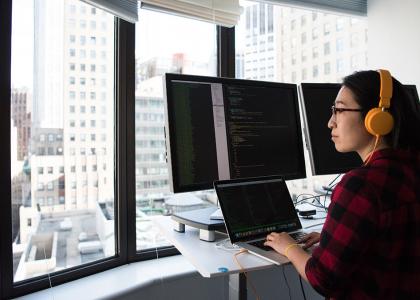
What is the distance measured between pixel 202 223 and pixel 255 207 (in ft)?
0.63

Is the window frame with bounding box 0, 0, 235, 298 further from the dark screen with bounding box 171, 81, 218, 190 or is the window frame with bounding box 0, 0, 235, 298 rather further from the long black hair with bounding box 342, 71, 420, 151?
the long black hair with bounding box 342, 71, 420, 151

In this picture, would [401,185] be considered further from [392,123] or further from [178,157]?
[178,157]

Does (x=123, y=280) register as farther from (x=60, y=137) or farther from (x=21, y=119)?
(x=21, y=119)

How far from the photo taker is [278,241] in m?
1.08

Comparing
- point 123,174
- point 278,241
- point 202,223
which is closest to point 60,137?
point 123,174

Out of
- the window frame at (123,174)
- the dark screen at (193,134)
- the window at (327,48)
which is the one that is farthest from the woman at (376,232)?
the window at (327,48)

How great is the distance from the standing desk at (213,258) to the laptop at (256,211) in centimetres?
4

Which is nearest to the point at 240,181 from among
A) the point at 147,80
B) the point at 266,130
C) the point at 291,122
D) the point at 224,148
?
the point at 224,148

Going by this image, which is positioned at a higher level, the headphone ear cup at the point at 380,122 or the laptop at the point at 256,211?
the headphone ear cup at the point at 380,122

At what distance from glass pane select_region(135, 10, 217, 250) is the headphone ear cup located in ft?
3.96

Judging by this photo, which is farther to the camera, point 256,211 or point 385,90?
point 256,211

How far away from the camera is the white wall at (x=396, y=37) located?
86.3 inches

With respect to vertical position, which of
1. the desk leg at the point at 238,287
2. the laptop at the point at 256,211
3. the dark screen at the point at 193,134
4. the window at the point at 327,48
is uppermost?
the window at the point at 327,48

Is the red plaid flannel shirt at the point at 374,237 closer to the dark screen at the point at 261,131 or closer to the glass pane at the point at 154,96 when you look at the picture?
the dark screen at the point at 261,131
